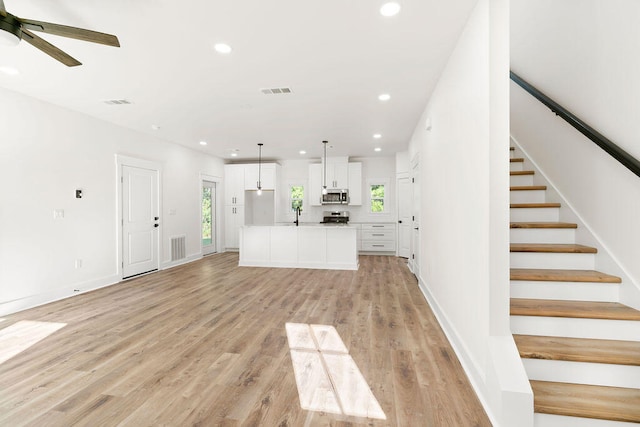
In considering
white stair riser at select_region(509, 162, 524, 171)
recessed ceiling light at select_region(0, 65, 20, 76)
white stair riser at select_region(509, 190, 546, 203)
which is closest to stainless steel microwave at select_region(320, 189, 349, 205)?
white stair riser at select_region(509, 162, 524, 171)

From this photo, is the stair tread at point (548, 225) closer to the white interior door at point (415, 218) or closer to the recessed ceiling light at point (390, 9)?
the recessed ceiling light at point (390, 9)

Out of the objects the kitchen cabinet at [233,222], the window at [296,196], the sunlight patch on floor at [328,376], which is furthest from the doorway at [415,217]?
the kitchen cabinet at [233,222]

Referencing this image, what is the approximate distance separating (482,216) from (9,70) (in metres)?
4.95

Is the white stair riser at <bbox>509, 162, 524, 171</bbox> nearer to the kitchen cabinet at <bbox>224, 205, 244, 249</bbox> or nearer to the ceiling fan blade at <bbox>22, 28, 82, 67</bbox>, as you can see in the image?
the ceiling fan blade at <bbox>22, 28, 82, 67</bbox>

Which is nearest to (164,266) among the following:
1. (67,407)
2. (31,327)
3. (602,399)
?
(31,327)

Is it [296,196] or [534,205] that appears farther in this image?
[296,196]

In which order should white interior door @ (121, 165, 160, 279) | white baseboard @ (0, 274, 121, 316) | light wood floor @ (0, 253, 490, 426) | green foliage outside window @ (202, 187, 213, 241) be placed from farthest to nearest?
green foliage outside window @ (202, 187, 213, 241)
white interior door @ (121, 165, 160, 279)
white baseboard @ (0, 274, 121, 316)
light wood floor @ (0, 253, 490, 426)

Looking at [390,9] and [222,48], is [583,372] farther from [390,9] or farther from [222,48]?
[222,48]

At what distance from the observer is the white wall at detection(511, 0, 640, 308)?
1929 mm

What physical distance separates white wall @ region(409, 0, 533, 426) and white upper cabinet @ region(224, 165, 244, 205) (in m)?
6.73

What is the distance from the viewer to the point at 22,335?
2979 millimetres


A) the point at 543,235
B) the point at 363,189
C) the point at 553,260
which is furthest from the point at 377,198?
the point at 553,260

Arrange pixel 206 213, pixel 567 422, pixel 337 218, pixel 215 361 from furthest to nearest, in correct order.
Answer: pixel 337 218, pixel 206 213, pixel 215 361, pixel 567 422

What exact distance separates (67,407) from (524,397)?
2.78 metres
